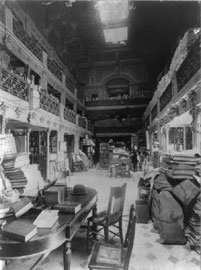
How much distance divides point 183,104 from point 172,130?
2.30 metres

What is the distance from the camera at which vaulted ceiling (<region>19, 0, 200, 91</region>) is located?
988 cm

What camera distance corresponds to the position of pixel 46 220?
1877 millimetres

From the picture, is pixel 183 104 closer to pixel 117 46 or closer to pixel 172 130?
pixel 172 130

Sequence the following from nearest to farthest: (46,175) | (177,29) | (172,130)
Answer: (172,130) < (46,175) < (177,29)

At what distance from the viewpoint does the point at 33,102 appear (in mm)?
6941

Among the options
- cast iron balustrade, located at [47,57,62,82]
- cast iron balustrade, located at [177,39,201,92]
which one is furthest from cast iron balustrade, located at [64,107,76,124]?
cast iron balustrade, located at [177,39,201,92]

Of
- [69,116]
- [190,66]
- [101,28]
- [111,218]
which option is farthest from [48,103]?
[111,218]

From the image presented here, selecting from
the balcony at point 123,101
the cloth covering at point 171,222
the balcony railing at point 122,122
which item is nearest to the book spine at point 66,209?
the cloth covering at point 171,222

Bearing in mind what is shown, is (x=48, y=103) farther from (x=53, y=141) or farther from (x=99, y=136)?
(x=99, y=136)

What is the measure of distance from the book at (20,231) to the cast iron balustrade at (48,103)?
668 cm

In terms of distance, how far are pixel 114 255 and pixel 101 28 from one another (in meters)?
12.3

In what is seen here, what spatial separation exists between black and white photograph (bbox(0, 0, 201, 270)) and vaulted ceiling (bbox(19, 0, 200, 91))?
0.08 metres

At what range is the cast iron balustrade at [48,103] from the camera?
7949 mm

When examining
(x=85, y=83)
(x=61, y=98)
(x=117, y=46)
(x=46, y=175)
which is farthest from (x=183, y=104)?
(x=85, y=83)
